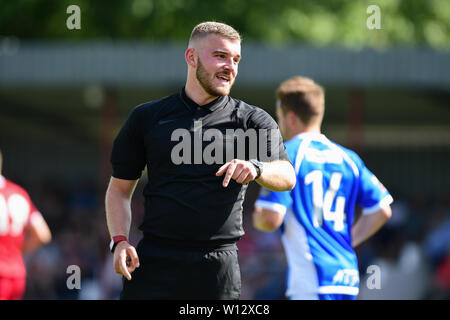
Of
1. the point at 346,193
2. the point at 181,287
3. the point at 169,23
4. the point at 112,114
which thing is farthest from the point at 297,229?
the point at 169,23

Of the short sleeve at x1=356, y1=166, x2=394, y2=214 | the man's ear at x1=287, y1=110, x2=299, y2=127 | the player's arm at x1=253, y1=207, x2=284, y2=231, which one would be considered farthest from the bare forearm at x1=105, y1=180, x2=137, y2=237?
the short sleeve at x1=356, y1=166, x2=394, y2=214

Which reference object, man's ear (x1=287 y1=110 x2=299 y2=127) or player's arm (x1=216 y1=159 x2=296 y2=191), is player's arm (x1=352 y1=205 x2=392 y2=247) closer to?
man's ear (x1=287 y1=110 x2=299 y2=127)

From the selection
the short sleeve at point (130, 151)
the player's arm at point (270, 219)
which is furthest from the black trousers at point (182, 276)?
the player's arm at point (270, 219)

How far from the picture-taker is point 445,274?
924 centimetres

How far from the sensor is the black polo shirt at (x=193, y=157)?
11.5 feet

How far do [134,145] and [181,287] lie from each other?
751 mm

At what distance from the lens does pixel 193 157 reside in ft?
11.5

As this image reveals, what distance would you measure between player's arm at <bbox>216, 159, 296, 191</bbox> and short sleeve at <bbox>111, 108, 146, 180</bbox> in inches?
20.8

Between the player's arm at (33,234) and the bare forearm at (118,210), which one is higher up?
the bare forearm at (118,210)

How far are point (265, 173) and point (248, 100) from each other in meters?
12.3

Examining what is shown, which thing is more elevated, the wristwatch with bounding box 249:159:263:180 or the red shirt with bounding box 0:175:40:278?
the wristwatch with bounding box 249:159:263:180

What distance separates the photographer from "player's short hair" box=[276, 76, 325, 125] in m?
4.78

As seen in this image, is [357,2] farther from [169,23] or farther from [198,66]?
[198,66]

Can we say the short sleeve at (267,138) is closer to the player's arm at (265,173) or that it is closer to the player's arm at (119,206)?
the player's arm at (265,173)
